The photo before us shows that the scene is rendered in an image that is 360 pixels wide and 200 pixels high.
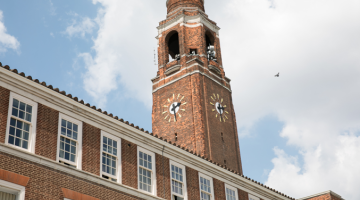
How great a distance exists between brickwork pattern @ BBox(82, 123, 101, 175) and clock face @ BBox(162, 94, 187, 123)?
28544mm

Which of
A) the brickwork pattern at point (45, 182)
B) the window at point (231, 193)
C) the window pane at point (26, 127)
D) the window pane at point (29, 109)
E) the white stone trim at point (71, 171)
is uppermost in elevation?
the window pane at point (29, 109)

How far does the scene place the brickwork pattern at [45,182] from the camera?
17.6 meters

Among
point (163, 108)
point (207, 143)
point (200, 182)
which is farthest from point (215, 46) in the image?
point (200, 182)

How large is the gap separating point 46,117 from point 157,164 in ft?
20.8

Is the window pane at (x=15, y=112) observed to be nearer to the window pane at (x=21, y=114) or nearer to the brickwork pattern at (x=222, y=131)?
the window pane at (x=21, y=114)

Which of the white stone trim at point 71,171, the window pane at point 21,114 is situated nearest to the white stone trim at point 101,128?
the white stone trim at point 71,171

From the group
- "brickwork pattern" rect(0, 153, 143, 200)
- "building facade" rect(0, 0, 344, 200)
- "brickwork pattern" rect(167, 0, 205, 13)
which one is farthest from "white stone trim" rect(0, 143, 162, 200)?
"brickwork pattern" rect(167, 0, 205, 13)

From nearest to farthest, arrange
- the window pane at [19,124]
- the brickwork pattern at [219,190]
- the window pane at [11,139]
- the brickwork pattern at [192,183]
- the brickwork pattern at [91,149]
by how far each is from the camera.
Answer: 1. the window pane at [11,139]
2. the window pane at [19,124]
3. the brickwork pattern at [91,149]
4. the brickwork pattern at [192,183]
5. the brickwork pattern at [219,190]

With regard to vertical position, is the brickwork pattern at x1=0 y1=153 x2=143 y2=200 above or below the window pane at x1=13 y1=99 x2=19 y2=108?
below

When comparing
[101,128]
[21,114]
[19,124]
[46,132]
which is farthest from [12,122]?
[101,128]

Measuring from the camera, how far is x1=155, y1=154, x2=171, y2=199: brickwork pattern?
23.2 meters

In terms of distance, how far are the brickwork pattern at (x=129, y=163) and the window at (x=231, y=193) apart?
678 centimetres

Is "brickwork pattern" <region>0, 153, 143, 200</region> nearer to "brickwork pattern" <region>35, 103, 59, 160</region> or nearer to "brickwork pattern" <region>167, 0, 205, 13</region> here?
"brickwork pattern" <region>35, 103, 59, 160</region>

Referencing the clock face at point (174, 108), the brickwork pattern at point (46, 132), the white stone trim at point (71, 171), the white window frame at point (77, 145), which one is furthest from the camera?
the clock face at point (174, 108)
